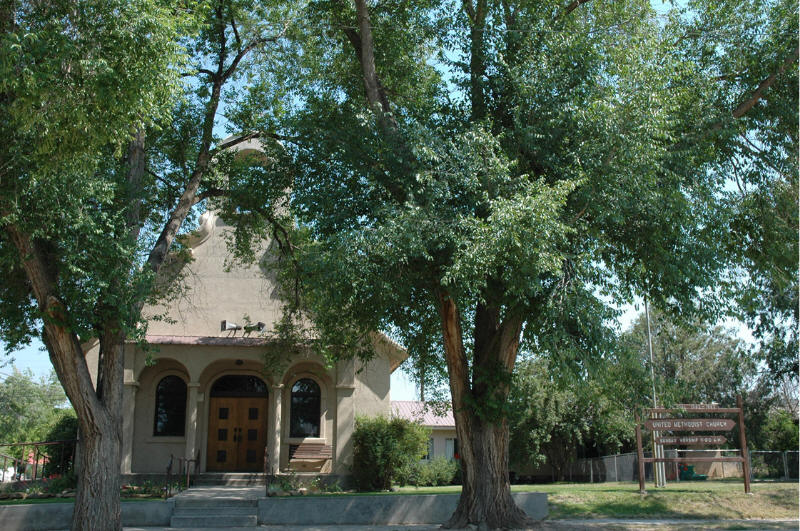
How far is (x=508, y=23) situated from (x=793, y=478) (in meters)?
20.0

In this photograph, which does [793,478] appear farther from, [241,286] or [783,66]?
[241,286]

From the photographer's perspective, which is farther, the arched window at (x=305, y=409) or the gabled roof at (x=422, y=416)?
the gabled roof at (x=422, y=416)

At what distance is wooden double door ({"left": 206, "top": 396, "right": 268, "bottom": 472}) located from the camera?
70.8 ft

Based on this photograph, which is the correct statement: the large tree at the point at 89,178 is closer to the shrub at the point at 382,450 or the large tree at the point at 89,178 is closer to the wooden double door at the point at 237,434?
the wooden double door at the point at 237,434

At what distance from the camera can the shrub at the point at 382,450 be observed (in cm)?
2034

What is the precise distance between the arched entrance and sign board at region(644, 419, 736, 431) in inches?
458

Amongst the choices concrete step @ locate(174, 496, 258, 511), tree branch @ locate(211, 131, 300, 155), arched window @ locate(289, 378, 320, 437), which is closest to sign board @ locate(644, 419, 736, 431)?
concrete step @ locate(174, 496, 258, 511)

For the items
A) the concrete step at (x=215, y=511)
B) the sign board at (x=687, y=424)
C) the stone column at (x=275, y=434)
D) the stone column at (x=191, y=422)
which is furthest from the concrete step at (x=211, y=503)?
the sign board at (x=687, y=424)

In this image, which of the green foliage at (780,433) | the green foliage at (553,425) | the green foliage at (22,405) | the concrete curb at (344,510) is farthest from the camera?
the green foliage at (22,405)

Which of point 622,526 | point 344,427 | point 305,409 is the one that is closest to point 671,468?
point 344,427

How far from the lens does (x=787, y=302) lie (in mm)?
26281

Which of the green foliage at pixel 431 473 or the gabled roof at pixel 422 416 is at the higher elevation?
the gabled roof at pixel 422 416

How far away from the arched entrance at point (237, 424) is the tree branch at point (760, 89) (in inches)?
621

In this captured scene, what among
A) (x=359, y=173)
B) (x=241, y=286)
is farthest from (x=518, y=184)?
(x=241, y=286)
